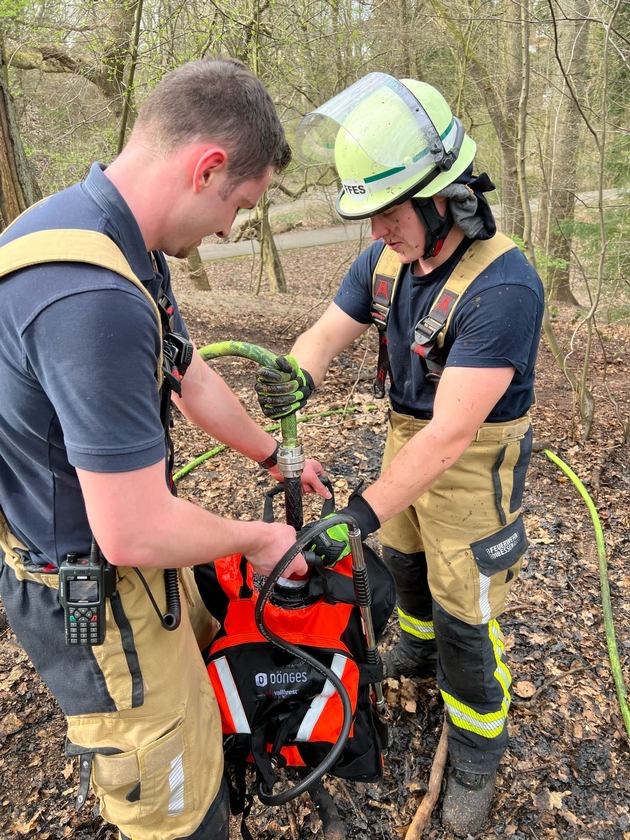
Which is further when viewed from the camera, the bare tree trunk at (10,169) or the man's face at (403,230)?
the bare tree trunk at (10,169)

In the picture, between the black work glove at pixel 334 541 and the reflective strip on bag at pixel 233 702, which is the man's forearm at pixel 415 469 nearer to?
the black work glove at pixel 334 541

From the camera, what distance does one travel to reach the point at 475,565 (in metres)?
2.56

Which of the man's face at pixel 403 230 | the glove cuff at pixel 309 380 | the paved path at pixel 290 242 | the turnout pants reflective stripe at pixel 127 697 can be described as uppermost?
the man's face at pixel 403 230

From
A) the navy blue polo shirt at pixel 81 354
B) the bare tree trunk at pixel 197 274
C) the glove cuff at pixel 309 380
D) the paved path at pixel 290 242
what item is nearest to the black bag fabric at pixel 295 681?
the glove cuff at pixel 309 380

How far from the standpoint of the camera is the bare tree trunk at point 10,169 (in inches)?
155

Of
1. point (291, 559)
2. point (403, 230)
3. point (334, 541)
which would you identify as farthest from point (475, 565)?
point (403, 230)

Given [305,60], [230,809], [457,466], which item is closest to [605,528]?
[457,466]

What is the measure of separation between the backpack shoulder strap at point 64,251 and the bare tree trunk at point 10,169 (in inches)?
125

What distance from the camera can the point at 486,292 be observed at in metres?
2.21

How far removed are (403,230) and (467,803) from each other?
265 cm

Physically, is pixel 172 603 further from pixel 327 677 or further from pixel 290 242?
pixel 290 242

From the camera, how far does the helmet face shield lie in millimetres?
2176

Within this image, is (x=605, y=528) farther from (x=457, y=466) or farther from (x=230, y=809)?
(x=230, y=809)

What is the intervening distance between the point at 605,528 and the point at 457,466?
2.78m
